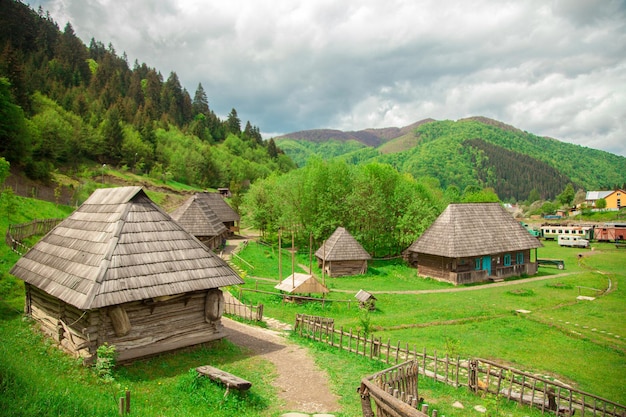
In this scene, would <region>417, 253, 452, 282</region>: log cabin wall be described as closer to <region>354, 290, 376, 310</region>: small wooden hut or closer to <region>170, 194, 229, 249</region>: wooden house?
<region>354, 290, 376, 310</region>: small wooden hut

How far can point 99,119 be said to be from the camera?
228 ft

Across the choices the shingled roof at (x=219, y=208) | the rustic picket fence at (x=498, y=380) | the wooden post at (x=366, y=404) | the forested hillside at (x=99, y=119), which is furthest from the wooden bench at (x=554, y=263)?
the forested hillside at (x=99, y=119)

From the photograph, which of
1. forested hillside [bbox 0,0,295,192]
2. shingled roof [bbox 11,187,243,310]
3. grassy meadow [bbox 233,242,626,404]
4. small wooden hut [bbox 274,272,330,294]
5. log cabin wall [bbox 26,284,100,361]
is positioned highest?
forested hillside [bbox 0,0,295,192]

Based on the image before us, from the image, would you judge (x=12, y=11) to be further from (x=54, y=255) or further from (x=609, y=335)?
(x=609, y=335)

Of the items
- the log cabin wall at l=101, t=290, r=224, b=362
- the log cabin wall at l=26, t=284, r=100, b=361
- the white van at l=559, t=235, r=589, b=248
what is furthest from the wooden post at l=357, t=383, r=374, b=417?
the white van at l=559, t=235, r=589, b=248

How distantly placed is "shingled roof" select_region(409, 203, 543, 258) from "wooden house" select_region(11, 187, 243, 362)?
21992 mm

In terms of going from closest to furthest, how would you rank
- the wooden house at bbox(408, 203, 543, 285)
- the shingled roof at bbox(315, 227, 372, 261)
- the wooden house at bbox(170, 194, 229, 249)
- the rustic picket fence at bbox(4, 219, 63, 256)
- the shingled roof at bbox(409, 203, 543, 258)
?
the rustic picket fence at bbox(4, 219, 63, 256) → the wooden house at bbox(408, 203, 543, 285) → the shingled roof at bbox(409, 203, 543, 258) → the shingled roof at bbox(315, 227, 372, 261) → the wooden house at bbox(170, 194, 229, 249)

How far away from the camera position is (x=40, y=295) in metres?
12.5

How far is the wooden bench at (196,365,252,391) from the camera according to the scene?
8.32m

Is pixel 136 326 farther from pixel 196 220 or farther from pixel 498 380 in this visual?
pixel 196 220

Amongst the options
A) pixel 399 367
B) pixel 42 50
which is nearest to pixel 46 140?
pixel 42 50

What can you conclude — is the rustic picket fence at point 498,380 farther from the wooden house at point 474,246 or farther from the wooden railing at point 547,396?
the wooden house at point 474,246

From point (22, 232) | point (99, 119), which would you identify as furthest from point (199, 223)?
point (99, 119)

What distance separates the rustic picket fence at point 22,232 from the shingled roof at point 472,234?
26284 millimetres
